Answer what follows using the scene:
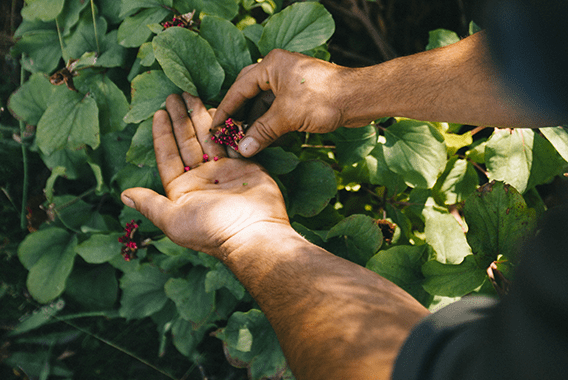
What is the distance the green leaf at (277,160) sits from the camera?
1.01m

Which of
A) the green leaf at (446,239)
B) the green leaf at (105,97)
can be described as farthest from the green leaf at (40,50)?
the green leaf at (446,239)

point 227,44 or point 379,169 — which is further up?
point 227,44

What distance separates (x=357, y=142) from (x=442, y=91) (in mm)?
304

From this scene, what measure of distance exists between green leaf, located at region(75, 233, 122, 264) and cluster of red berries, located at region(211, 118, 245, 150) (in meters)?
0.53

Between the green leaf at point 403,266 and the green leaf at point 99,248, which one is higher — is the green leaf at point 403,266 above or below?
above

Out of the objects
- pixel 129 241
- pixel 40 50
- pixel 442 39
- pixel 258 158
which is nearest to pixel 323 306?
pixel 258 158

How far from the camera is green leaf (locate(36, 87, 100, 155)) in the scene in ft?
3.58

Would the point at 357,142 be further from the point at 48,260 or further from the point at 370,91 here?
the point at 48,260

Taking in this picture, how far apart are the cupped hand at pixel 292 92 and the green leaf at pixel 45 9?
684 millimetres

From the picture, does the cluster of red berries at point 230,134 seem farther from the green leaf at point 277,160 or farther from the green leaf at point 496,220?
the green leaf at point 496,220

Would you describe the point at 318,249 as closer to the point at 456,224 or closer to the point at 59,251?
the point at 456,224

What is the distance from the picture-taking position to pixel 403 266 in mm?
954

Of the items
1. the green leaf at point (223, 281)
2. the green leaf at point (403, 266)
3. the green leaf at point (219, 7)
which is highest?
the green leaf at point (219, 7)

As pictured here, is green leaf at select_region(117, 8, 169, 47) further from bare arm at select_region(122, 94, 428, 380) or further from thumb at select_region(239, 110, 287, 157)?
thumb at select_region(239, 110, 287, 157)
